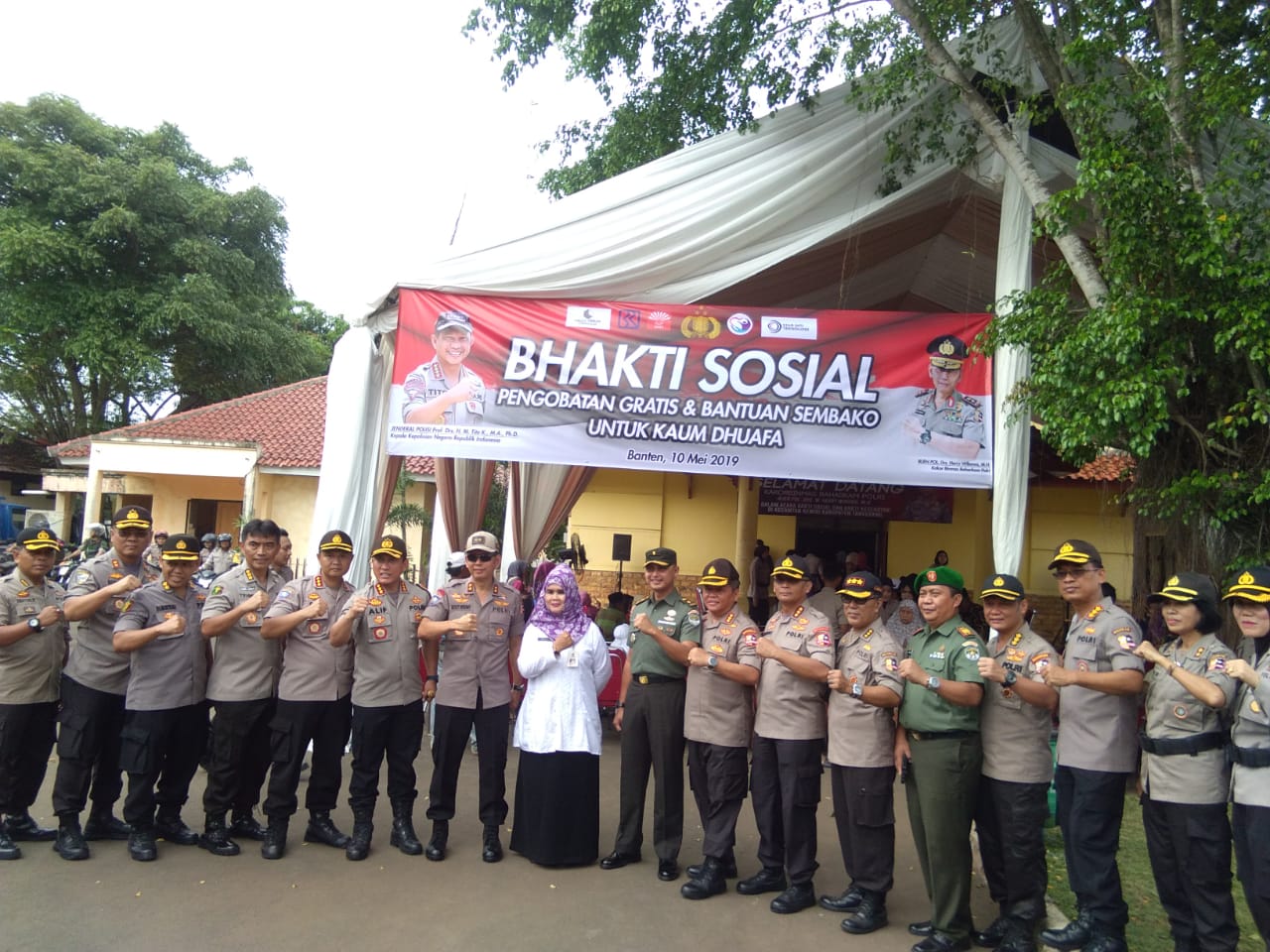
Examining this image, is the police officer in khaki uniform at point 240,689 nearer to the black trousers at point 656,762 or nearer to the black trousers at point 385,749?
the black trousers at point 385,749

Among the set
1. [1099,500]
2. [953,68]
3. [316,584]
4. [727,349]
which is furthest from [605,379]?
[1099,500]

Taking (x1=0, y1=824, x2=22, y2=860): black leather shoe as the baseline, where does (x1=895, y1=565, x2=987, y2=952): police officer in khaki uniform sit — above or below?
above

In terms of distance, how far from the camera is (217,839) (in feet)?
15.6

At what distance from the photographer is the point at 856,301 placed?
1003cm

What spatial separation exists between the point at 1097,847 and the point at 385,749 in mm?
3457

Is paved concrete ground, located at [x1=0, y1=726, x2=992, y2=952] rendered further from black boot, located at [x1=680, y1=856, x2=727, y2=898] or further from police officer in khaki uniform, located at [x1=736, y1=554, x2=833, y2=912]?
police officer in khaki uniform, located at [x1=736, y1=554, x2=833, y2=912]

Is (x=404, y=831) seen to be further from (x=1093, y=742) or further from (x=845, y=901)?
(x=1093, y=742)

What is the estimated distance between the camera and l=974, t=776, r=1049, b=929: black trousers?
12.6ft

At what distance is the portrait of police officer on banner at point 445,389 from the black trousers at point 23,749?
9.37 ft

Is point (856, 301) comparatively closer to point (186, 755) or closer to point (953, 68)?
point (953, 68)

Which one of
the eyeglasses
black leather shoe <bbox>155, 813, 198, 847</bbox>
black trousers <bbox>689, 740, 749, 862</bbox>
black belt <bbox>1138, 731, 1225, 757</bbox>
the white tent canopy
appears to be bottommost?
black leather shoe <bbox>155, 813, 198, 847</bbox>

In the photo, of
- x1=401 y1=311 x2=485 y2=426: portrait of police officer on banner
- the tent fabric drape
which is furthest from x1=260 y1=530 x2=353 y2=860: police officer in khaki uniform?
the tent fabric drape

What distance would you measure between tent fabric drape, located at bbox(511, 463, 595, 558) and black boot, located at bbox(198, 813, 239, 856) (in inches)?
199

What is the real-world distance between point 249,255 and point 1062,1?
20899 millimetres
